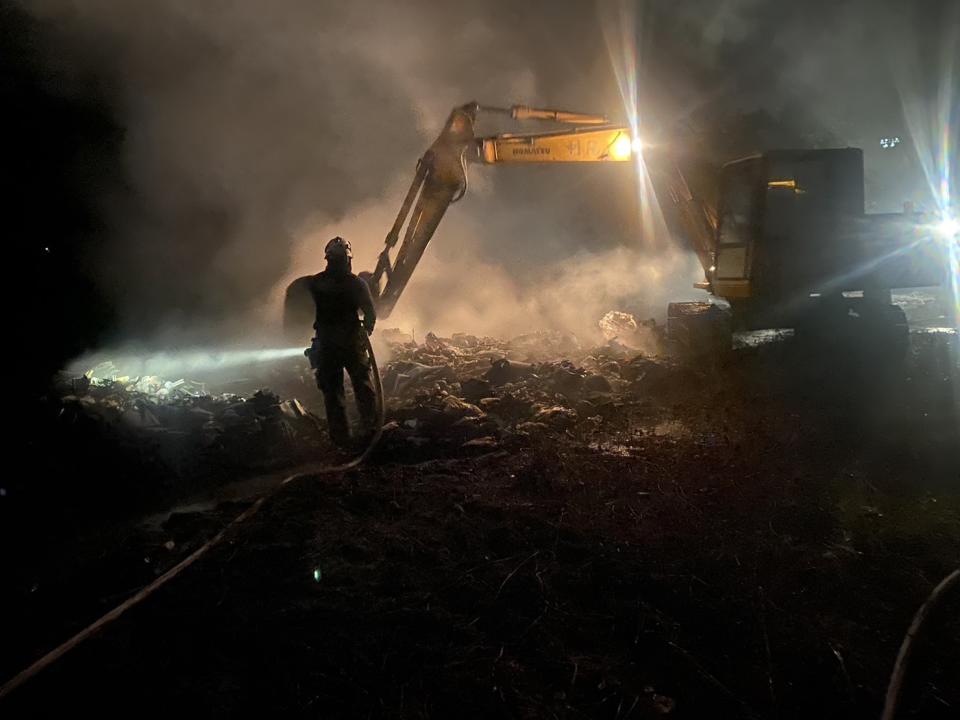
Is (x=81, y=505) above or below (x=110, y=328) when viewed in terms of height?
below

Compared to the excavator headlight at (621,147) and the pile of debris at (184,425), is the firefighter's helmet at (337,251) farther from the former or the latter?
the excavator headlight at (621,147)

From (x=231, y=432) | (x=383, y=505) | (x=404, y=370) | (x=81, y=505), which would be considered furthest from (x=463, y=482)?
(x=404, y=370)

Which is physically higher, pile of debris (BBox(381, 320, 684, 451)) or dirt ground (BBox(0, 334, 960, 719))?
pile of debris (BBox(381, 320, 684, 451))

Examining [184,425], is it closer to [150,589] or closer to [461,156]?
[150,589]

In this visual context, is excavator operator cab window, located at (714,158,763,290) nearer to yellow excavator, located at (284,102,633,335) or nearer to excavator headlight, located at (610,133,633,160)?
excavator headlight, located at (610,133,633,160)

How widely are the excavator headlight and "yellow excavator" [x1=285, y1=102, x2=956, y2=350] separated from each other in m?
0.01

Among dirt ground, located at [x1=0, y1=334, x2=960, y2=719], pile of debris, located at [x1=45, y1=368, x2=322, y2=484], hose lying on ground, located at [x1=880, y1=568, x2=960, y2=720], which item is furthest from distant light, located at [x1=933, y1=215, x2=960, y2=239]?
pile of debris, located at [x1=45, y1=368, x2=322, y2=484]

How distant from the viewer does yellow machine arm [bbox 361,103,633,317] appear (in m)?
6.79

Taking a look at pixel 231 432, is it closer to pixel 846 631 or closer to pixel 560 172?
pixel 846 631

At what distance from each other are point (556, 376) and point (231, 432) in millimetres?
3728

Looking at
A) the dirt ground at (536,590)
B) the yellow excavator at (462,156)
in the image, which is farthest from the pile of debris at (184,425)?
the yellow excavator at (462,156)

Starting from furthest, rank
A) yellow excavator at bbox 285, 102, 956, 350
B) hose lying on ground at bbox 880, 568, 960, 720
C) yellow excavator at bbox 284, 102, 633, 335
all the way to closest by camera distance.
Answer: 1. yellow excavator at bbox 285, 102, 956, 350
2. yellow excavator at bbox 284, 102, 633, 335
3. hose lying on ground at bbox 880, 568, 960, 720

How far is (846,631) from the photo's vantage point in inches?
96.3

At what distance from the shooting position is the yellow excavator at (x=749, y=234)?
22.7 ft
